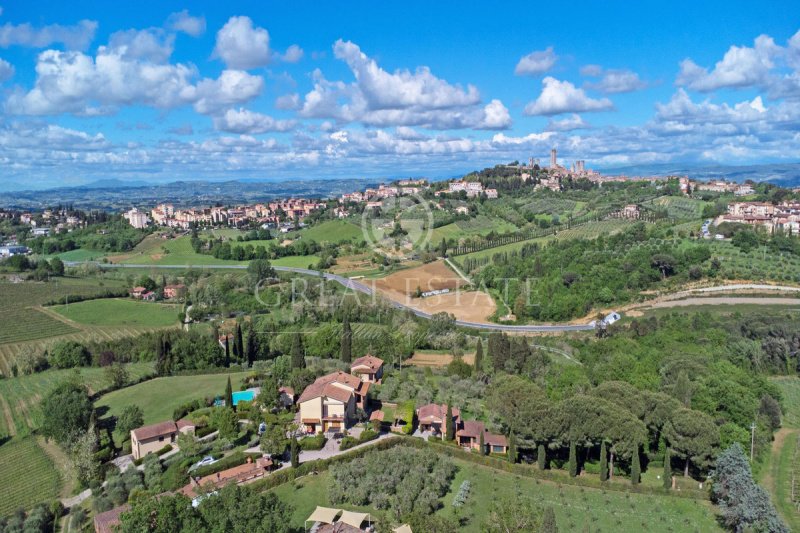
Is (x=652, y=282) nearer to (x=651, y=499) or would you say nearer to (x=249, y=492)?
(x=651, y=499)

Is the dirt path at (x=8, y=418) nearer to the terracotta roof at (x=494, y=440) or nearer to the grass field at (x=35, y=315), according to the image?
the grass field at (x=35, y=315)

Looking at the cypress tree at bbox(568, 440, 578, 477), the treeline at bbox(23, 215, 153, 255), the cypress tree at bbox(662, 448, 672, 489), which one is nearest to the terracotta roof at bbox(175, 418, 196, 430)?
the cypress tree at bbox(568, 440, 578, 477)

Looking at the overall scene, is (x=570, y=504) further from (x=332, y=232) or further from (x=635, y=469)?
(x=332, y=232)

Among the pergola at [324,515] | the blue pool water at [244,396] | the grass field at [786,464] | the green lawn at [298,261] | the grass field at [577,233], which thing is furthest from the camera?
the green lawn at [298,261]

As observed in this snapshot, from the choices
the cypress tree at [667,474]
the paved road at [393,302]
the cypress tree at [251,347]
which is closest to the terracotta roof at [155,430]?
the cypress tree at [251,347]

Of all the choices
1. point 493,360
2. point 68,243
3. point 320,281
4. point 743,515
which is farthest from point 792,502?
point 68,243

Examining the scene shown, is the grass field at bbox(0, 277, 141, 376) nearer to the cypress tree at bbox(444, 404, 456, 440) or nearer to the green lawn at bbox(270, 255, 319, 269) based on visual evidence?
the green lawn at bbox(270, 255, 319, 269)
